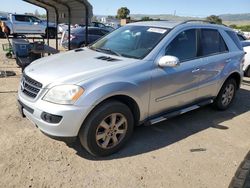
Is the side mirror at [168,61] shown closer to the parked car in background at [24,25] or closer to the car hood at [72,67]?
the car hood at [72,67]

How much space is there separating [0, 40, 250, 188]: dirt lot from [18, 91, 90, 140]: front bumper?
17.9 inches

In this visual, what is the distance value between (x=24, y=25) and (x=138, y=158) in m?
20.5

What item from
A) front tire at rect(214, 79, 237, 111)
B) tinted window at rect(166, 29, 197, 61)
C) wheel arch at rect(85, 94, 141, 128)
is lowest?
front tire at rect(214, 79, 237, 111)

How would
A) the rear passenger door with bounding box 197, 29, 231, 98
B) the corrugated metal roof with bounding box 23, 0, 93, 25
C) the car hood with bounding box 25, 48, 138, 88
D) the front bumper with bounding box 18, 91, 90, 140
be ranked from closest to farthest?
the front bumper with bounding box 18, 91, 90, 140 → the car hood with bounding box 25, 48, 138, 88 → the rear passenger door with bounding box 197, 29, 231, 98 → the corrugated metal roof with bounding box 23, 0, 93, 25

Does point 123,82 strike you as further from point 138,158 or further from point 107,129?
point 138,158

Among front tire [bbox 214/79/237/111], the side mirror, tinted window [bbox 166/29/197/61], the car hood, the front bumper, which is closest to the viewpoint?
the front bumper

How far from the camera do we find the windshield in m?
4.05

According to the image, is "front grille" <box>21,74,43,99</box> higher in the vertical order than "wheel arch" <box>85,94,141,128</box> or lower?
higher

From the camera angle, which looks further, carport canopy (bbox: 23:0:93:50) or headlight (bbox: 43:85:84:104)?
carport canopy (bbox: 23:0:93:50)

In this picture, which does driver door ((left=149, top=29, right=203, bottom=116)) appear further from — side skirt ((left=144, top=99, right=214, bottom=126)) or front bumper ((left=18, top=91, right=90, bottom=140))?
front bumper ((left=18, top=91, right=90, bottom=140))

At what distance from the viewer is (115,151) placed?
3697mm

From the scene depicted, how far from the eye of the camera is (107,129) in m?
3.51

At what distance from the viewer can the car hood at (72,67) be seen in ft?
10.8

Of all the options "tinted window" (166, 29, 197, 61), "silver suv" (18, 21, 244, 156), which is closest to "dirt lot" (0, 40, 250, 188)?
"silver suv" (18, 21, 244, 156)
